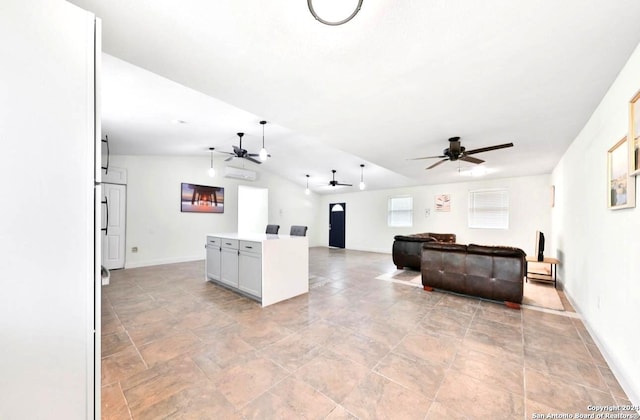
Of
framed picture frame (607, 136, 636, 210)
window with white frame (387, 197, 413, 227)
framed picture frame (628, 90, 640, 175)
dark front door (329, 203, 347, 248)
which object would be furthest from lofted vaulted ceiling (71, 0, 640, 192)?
dark front door (329, 203, 347, 248)

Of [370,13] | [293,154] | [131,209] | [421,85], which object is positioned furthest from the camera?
[293,154]

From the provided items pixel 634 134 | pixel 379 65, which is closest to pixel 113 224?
pixel 379 65

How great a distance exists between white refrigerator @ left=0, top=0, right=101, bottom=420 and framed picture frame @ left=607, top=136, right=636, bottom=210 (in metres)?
3.31

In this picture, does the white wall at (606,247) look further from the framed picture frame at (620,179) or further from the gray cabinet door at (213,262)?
the gray cabinet door at (213,262)

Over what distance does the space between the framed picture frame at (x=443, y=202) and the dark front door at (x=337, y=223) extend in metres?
3.52

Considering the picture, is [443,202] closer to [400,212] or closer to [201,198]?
[400,212]

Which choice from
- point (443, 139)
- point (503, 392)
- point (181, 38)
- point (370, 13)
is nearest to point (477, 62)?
point (370, 13)

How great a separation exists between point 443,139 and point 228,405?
402 cm

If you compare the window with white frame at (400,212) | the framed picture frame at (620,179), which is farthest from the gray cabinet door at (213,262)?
the window with white frame at (400,212)

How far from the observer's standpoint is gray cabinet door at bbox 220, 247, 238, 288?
3.73m

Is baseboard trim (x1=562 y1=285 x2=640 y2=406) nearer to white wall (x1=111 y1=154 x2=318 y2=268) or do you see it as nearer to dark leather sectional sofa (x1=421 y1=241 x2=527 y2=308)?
dark leather sectional sofa (x1=421 y1=241 x2=527 y2=308)

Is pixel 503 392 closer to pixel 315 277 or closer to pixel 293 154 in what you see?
pixel 315 277

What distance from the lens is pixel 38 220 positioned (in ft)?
3.24

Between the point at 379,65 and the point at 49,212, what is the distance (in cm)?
220
